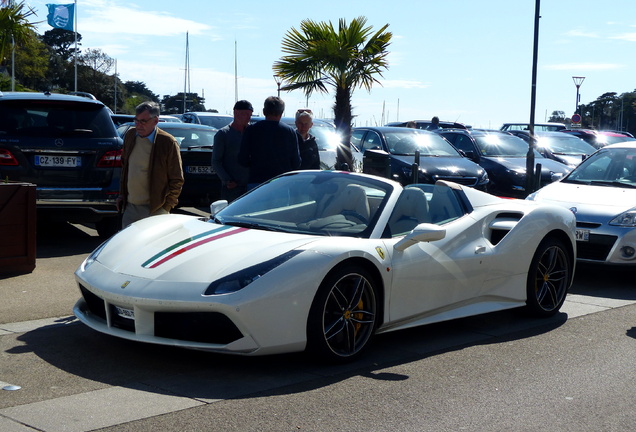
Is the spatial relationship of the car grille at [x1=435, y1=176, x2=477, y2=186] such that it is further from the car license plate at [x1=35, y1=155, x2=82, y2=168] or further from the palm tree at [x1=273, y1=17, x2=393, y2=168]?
the car license plate at [x1=35, y1=155, x2=82, y2=168]

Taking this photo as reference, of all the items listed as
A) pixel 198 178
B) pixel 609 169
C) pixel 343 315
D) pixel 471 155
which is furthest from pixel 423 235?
pixel 471 155

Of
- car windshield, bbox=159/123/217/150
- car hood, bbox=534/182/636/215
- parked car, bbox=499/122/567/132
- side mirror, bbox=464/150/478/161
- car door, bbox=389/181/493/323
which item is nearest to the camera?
car door, bbox=389/181/493/323

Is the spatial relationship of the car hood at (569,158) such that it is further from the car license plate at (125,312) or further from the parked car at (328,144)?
the car license plate at (125,312)

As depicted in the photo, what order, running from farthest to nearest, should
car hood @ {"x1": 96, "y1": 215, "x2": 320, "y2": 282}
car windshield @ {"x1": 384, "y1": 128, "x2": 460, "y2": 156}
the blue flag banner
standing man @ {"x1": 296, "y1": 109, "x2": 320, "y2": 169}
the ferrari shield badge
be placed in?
the blue flag banner → car windshield @ {"x1": 384, "y1": 128, "x2": 460, "y2": 156} → standing man @ {"x1": 296, "y1": 109, "x2": 320, "y2": 169} → the ferrari shield badge → car hood @ {"x1": 96, "y1": 215, "x2": 320, "y2": 282}

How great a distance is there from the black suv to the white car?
3576 millimetres

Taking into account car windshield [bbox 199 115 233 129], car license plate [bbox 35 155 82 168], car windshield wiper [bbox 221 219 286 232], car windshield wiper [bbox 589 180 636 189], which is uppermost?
car windshield [bbox 199 115 233 129]

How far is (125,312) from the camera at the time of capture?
5.41m

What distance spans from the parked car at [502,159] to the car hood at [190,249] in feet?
39.4

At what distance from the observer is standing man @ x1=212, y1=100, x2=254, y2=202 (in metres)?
8.84

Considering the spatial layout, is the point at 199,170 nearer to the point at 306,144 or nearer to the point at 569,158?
the point at 306,144

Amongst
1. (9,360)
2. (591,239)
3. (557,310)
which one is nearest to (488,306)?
(557,310)

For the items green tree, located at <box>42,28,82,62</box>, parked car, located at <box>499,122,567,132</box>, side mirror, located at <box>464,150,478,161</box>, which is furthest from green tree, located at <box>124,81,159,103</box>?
side mirror, located at <box>464,150,478,161</box>

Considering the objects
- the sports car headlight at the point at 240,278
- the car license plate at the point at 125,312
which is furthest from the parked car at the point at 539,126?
the car license plate at the point at 125,312

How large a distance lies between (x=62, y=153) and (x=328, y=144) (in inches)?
267
